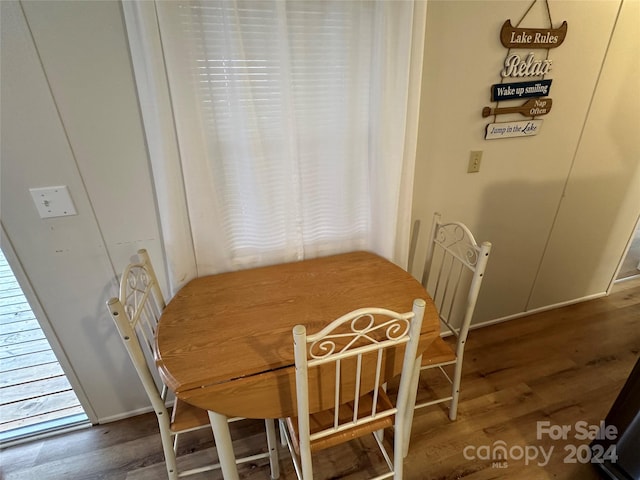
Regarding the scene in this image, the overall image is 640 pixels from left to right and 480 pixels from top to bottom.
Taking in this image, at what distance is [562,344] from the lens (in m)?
2.12

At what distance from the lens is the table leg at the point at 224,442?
3.34 feet

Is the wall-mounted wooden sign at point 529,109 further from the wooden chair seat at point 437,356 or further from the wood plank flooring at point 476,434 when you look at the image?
the wood plank flooring at point 476,434

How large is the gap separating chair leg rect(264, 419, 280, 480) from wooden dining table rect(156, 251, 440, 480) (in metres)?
0.21

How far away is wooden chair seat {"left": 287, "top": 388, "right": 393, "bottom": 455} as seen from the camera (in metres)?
1.04

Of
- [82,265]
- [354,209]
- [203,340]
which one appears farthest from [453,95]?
[82,265]

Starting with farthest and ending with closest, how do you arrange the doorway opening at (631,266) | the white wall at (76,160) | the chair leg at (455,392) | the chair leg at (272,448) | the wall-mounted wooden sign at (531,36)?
the doorway opening at (631,266) < the chair leg at (455,392) < the wall-mounted wooden sign at (531,36) < the chair leg at (272,448) < the white wall at (76,160)

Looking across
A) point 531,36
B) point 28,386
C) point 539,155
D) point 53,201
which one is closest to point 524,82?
point 531,36

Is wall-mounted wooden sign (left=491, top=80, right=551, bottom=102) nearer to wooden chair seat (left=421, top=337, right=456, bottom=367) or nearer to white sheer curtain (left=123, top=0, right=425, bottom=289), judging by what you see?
white sheer curtain (left=123, top=0, right=425, bottom=289)

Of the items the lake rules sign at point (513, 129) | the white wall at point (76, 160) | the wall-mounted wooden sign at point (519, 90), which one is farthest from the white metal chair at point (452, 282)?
the white wall at point (76, 160)

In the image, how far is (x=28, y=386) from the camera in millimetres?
1842

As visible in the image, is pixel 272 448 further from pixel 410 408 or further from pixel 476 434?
pixel 476 434

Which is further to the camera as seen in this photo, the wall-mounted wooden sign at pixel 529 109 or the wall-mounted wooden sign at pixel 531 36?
the wall-mounted wooden sign at pixel 529 109

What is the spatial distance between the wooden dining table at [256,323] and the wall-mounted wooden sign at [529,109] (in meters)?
0.89

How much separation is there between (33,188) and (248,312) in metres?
0.90
